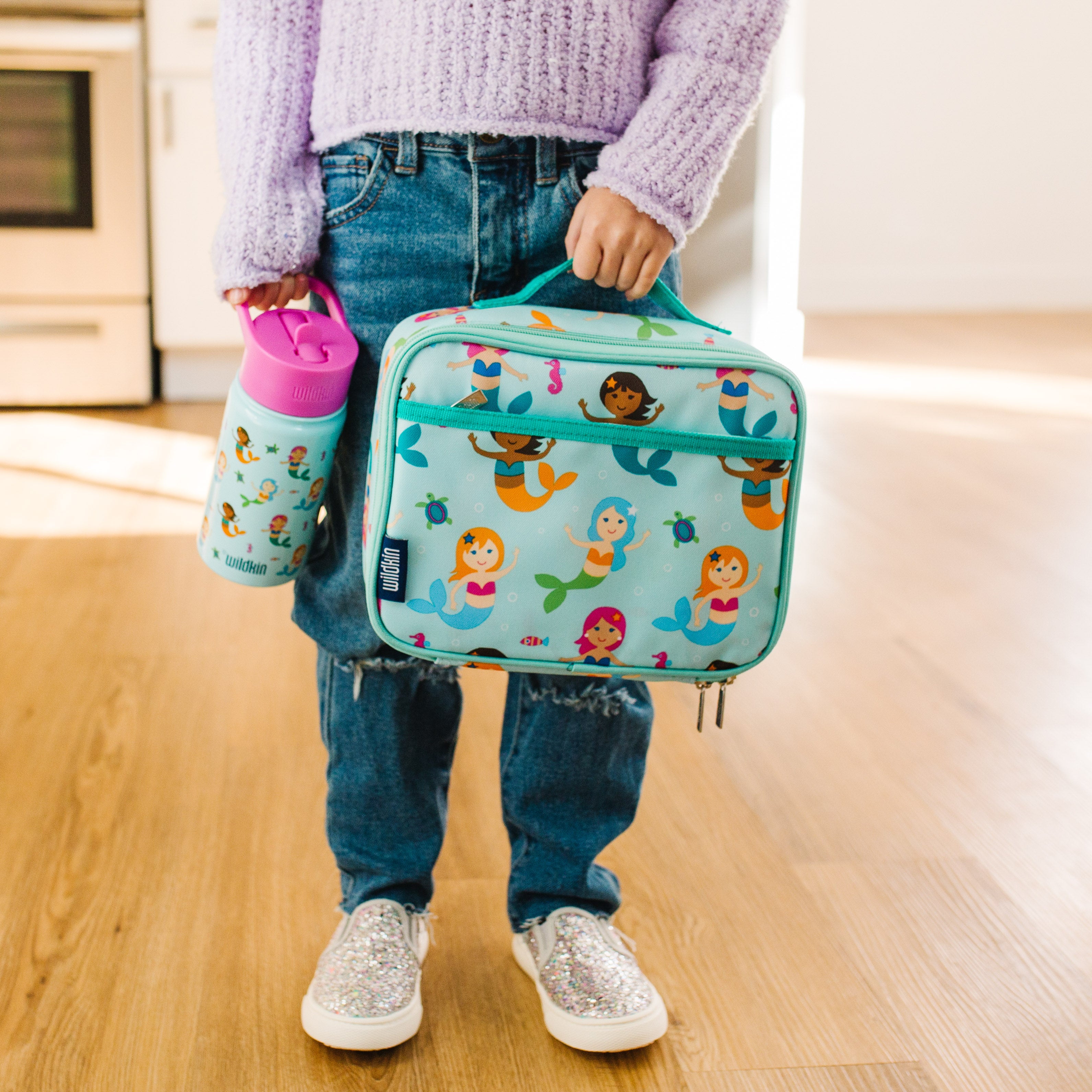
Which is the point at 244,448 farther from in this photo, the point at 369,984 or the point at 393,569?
the point at 369,984

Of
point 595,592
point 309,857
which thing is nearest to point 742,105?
point 595,592

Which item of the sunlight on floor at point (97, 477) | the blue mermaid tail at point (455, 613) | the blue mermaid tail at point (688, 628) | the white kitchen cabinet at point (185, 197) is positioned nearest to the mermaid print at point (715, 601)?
the blue mermaid tail at point (688, 628)

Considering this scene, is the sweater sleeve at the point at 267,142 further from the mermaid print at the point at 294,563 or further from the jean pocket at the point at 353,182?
the mermaid print at the point at 294,563

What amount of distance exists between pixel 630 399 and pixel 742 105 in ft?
0.72

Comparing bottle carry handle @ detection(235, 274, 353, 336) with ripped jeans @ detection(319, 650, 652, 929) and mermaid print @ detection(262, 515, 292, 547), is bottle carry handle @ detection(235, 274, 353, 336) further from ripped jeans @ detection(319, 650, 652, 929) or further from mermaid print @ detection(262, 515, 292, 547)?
ripped jeans @ detection(319, 650, 652, 929)

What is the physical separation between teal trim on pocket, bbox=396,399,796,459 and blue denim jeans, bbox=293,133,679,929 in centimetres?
12

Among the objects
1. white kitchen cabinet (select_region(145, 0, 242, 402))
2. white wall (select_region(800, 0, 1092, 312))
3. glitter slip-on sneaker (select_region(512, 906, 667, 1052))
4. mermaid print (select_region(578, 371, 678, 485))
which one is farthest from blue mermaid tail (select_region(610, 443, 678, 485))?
white wall (select_region(800, 0, 1092, 312))

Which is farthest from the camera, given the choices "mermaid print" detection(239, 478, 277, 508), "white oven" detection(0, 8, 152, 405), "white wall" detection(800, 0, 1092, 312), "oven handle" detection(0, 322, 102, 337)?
"white wall" detection(800, 0, 1092, 312)

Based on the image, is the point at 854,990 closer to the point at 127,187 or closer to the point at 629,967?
the point at 629,967

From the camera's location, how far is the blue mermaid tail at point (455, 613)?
690mm

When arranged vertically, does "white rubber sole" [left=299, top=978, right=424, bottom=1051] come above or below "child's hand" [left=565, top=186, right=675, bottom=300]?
below

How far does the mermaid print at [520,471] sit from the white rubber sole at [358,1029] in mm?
376

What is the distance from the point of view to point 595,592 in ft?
2.27

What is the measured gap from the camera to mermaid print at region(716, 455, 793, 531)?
0.69 meters
